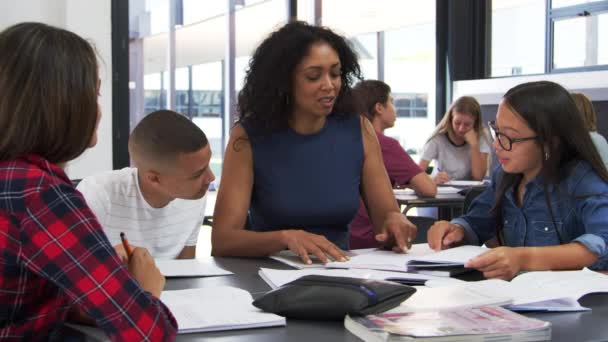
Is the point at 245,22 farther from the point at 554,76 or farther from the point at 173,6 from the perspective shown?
the point at 554,76

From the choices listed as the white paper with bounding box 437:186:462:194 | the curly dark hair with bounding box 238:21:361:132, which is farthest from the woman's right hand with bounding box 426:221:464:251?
the white paper with bounding box 437:186:462:194

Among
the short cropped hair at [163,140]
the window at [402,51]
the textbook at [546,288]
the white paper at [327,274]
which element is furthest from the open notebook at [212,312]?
the window at [402,51]

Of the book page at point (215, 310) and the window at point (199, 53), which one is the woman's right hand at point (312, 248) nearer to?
the book page at point (215, 310)

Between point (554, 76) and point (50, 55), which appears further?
point (554, 76)

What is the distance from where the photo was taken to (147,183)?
2.17 m

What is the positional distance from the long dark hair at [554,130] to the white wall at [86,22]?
3318 millimetres

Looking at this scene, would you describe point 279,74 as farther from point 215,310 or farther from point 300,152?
point 215,310

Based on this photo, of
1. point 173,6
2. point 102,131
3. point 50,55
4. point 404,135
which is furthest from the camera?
point 404,135

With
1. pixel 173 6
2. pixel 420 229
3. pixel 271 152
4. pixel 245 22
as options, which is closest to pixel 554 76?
pixel 420 229

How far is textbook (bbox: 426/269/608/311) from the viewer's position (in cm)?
134

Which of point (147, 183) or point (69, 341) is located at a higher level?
point (147, 183)

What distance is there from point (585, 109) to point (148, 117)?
7.64 feet

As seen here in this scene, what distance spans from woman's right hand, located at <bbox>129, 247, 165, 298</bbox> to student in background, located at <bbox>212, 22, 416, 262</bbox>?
0.70 meters

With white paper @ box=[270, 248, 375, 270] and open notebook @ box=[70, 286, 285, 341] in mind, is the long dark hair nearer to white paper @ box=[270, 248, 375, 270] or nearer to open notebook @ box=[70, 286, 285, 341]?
white paper @ box=[270, 248, 375, 270]
